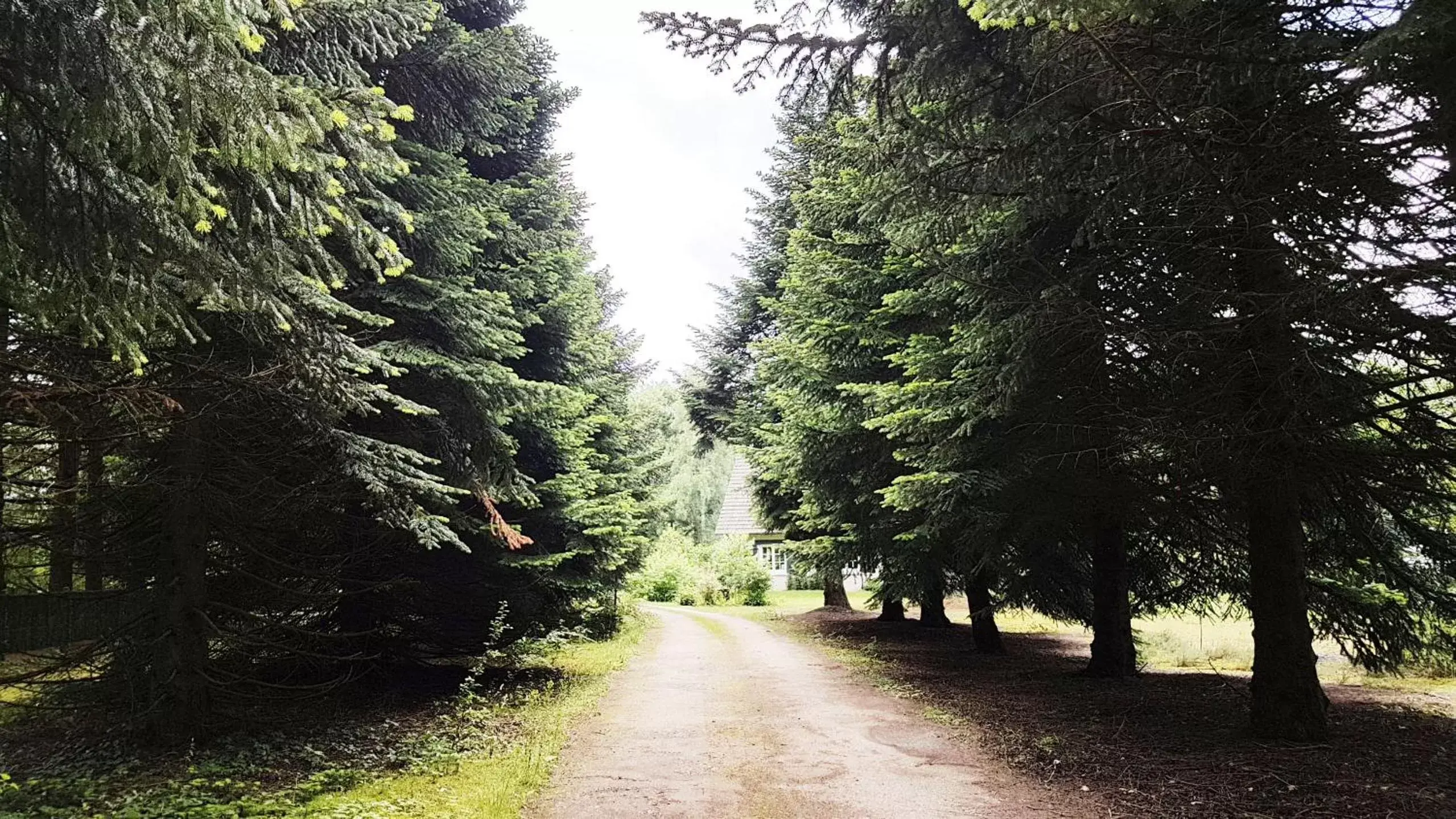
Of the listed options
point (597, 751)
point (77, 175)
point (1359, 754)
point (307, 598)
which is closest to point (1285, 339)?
point (1359, 754)

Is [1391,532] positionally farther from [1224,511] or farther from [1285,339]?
[1285,339]

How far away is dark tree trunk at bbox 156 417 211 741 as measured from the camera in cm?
698

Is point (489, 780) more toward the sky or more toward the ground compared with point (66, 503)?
more toward the ground

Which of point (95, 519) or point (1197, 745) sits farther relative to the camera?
point (95, 519)

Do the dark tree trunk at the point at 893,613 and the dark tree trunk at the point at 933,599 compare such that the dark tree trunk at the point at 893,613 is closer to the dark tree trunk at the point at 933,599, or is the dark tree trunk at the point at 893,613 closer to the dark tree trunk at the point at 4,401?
the dark tree trunk at the point at 933,599

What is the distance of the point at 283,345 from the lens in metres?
6.14

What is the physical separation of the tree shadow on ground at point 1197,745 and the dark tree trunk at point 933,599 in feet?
5.11

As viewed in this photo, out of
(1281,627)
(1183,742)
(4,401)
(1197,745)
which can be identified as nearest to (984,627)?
(1183,742)

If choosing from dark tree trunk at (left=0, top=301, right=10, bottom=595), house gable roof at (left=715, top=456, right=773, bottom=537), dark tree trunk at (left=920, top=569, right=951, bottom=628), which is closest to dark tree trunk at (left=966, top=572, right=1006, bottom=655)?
dark tree trunk at (left=920, top=569, right=951, bottom=628)

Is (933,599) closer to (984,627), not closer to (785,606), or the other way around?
(984,627)

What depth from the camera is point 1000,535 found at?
9.02m

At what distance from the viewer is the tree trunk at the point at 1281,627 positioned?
263 inches

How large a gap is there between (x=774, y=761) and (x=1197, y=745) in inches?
143

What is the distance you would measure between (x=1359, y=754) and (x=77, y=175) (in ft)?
30.0
